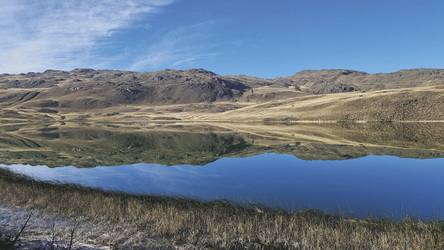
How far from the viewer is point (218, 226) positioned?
35.6 feet

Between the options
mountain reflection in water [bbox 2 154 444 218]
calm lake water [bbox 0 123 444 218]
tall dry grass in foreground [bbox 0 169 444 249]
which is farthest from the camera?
calm lake water [bbox 0 123 444 218]

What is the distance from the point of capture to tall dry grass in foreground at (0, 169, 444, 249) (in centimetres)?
945

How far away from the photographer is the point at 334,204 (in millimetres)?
15102

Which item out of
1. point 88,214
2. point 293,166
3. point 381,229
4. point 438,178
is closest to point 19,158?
point 88,214

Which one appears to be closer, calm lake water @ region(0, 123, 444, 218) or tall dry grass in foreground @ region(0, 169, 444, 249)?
tall dry grass in foreground @ region(0, 169, 444, 249)

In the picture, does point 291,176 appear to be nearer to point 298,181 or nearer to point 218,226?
point 298,181

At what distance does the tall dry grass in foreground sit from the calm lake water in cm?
251

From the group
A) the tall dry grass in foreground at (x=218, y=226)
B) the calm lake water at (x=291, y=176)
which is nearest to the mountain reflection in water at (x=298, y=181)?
the calm lake water at (x=291, y=176)

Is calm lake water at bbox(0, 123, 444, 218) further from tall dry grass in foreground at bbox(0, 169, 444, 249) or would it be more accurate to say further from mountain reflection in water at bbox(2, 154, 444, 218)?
tall dry grass in foreground at bbox(0, 169, 444, 249)

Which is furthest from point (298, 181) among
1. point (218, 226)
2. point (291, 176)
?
point (218, 226)

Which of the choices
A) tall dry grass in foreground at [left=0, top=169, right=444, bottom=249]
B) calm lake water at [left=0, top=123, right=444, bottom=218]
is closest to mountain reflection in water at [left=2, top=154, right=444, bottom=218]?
calm lake water at [left=0, top=123, right=444, bottom=218]

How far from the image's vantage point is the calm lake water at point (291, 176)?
51.5 feet

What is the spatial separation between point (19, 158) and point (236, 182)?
1267 inches

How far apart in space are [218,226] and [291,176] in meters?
13.5
